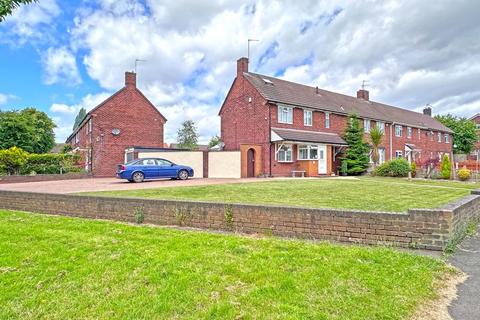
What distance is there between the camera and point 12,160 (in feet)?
72.0

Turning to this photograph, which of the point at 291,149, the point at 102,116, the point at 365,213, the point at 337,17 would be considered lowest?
the point at 365,213

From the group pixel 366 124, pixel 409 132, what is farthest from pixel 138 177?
pixel 409 132

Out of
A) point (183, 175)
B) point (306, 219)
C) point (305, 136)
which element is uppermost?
point (305, 136)

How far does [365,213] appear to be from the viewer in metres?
6.04

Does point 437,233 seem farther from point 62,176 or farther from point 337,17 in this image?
point 62,176

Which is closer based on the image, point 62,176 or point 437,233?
point 437,233

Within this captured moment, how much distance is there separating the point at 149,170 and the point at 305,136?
13.0 meters

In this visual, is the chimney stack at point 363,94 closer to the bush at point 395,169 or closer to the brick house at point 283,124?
the brick house at point 283,124

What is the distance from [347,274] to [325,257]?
686 millimetres

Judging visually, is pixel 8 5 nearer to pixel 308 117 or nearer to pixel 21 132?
pixel 308 117

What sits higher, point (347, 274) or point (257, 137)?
point (257, 137)

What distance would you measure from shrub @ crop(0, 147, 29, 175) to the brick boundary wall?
52.7 feet

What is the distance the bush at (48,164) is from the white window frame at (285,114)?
54.2 ft

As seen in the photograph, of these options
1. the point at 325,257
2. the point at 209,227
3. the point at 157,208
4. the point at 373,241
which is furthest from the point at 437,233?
the point at 157,208
